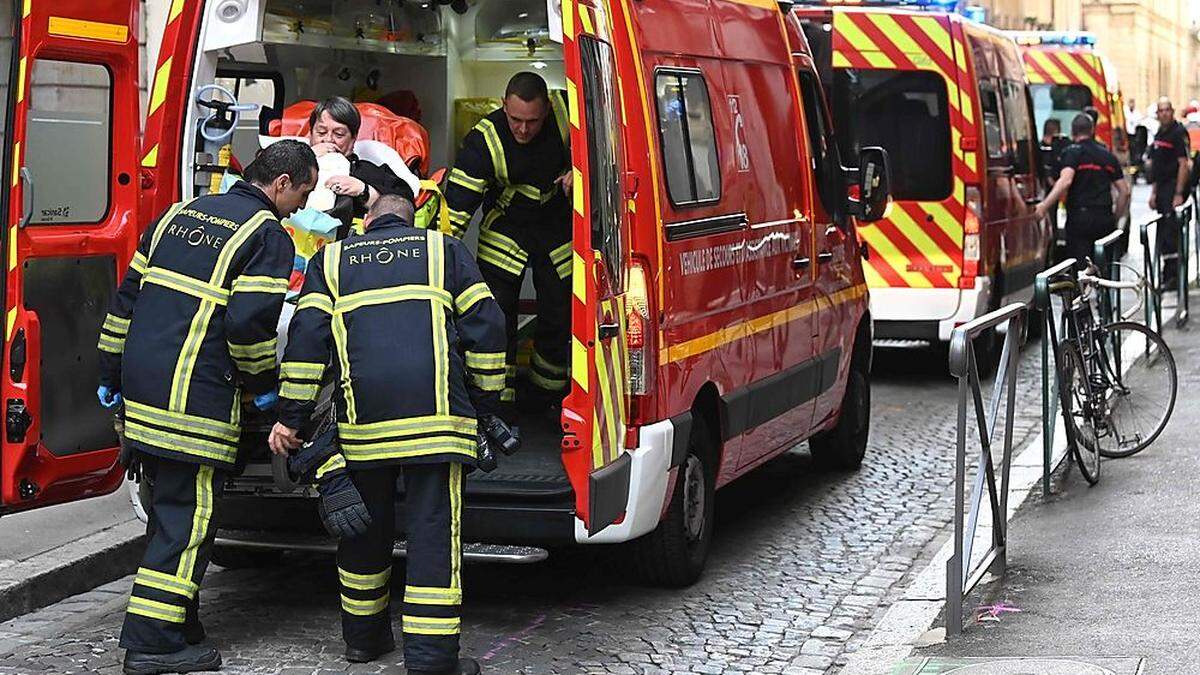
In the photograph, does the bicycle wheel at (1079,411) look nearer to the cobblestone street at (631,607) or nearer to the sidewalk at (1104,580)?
the sidewalk at (1104,580)

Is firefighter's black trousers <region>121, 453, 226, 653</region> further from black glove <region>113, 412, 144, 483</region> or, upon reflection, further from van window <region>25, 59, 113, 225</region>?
van window <region>25, 59, 113, 225</region>

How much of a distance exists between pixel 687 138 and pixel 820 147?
179cm

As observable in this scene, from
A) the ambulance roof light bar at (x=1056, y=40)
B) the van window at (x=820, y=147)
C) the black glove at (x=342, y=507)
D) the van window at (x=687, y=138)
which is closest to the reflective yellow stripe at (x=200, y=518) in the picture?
the black glove at (x=342, y=507)

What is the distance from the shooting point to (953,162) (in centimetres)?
1284

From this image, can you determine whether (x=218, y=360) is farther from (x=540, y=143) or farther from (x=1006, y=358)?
(x=1006, y=358)

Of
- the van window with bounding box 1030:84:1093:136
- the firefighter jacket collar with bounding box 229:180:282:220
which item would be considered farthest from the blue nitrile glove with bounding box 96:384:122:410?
the van window with bounding box 1030:84:1093:136

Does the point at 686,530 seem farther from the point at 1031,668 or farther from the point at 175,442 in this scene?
the point at 175,442

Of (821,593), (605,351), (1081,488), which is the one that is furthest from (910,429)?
(605,351)

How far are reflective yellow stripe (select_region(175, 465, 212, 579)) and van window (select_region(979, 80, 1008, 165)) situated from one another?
8.05m

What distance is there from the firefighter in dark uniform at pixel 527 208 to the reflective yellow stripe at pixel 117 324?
1673mm

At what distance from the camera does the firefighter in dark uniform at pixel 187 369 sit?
233 inches

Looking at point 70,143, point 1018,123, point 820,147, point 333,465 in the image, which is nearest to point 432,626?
point 333,465

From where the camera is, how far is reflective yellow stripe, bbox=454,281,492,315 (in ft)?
19.0

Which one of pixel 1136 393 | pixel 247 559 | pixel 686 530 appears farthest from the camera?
pixel 1136 393
